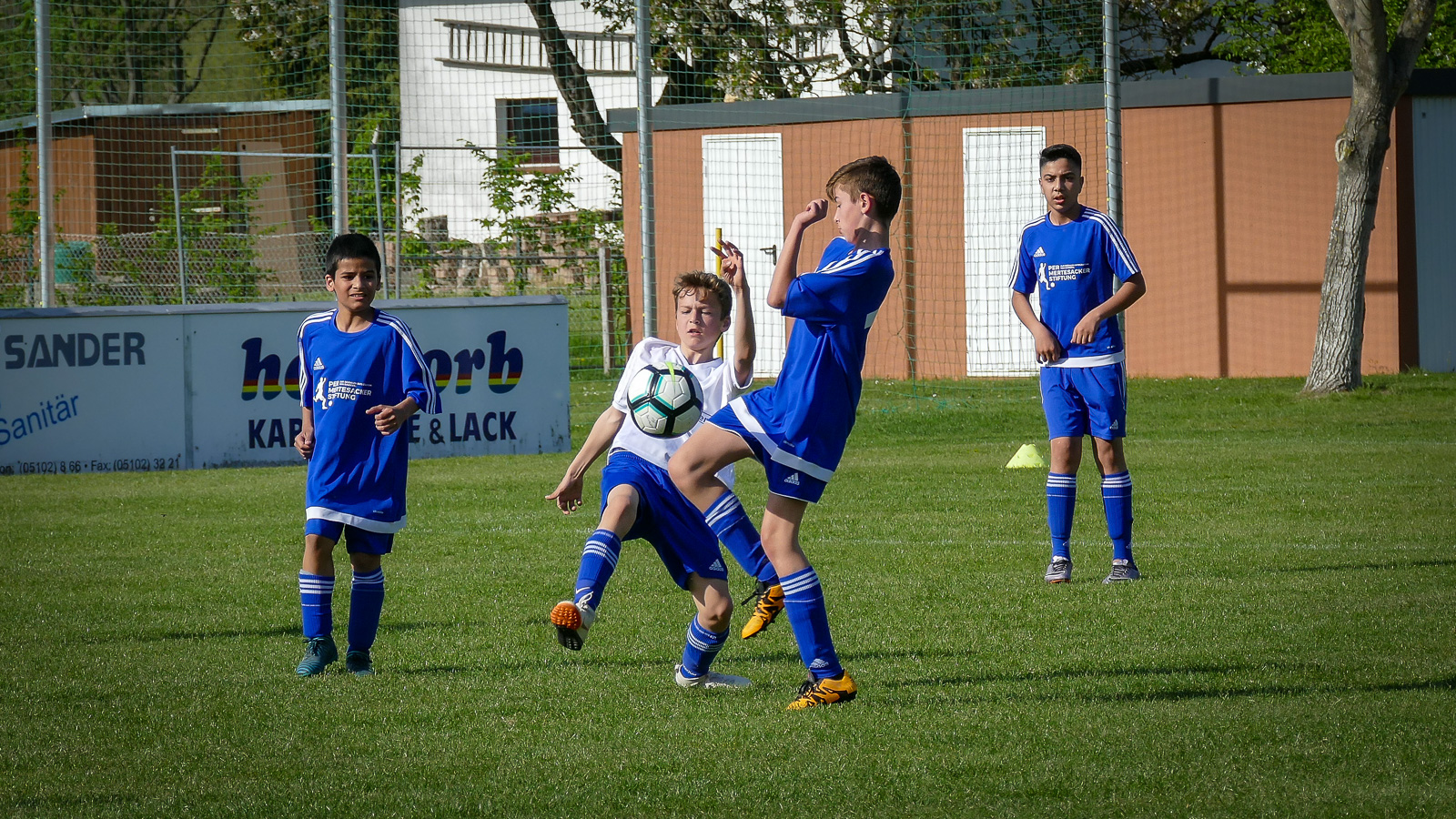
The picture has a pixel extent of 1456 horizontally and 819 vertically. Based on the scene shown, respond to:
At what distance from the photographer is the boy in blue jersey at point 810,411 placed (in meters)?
4.79

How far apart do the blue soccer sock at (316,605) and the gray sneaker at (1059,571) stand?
343cm

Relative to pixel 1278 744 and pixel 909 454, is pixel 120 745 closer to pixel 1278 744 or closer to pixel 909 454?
pixel 1278 744

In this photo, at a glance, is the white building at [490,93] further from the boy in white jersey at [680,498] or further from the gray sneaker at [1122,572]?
the boy in white jersey at [680,498]

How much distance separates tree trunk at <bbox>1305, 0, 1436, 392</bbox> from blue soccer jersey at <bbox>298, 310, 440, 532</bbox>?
45.1 feet

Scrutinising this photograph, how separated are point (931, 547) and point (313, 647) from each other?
3.77 metres

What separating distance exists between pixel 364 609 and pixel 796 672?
5.34 ft

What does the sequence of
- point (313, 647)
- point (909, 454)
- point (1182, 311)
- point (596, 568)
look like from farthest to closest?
1. point (1182, 311)
2. point (909, 454)
3. point (313, 647)
4. point (596, 568)

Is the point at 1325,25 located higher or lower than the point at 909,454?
higher

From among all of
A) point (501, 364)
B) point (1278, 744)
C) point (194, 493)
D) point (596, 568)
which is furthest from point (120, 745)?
point (501, 364)

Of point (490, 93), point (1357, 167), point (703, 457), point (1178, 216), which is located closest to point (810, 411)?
point (703, 457)

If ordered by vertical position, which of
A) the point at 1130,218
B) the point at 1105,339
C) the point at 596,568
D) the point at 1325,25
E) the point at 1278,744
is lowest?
the point at 1278,744

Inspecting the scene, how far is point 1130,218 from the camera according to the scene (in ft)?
68.4

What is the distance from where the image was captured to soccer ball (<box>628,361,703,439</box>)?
546cm

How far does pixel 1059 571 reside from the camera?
7.28 m
